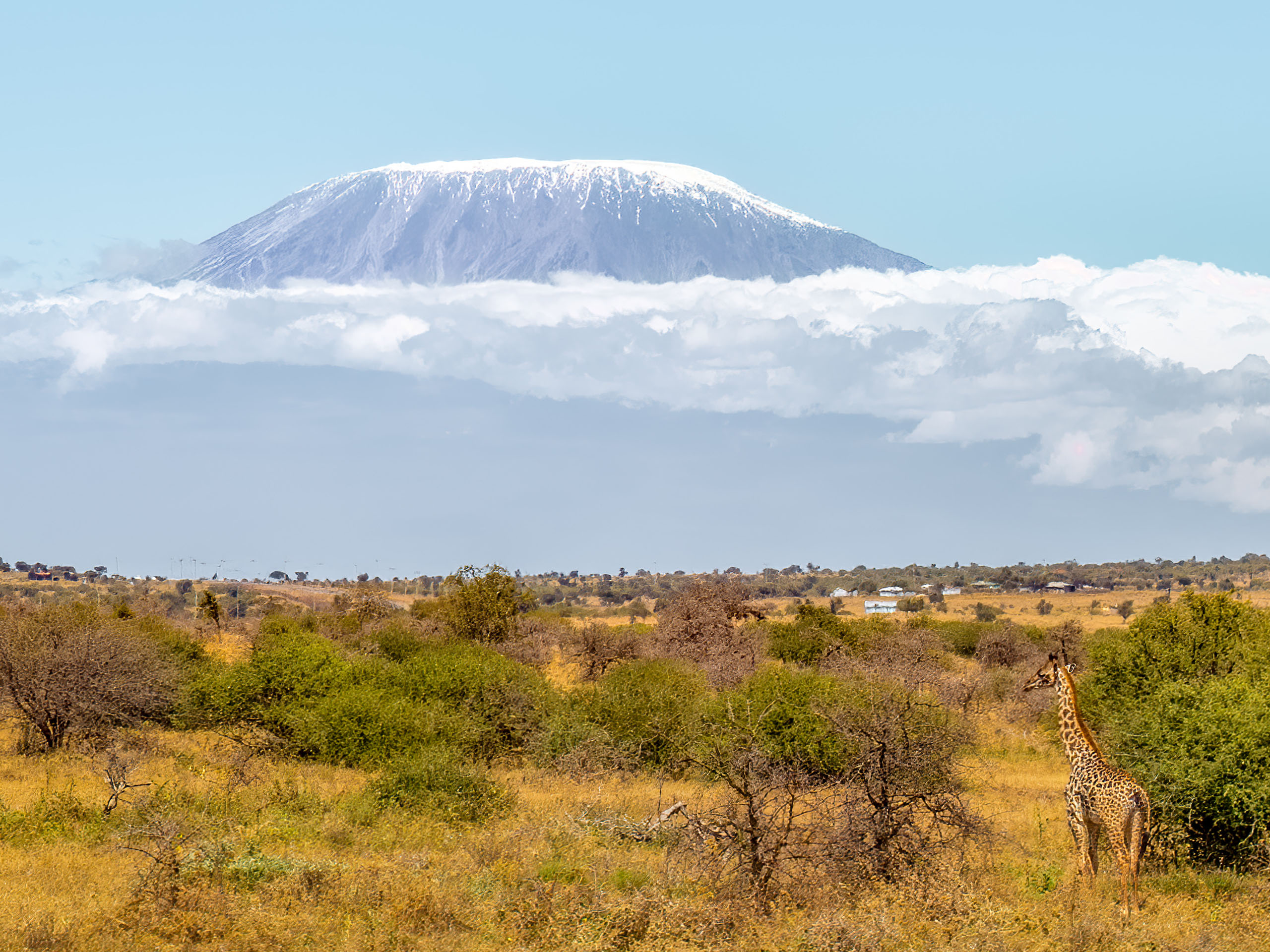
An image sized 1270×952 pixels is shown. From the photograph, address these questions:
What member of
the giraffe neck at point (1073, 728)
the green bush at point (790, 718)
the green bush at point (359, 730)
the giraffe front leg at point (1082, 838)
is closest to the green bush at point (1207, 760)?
the giraffe neck at point (1073, 728)

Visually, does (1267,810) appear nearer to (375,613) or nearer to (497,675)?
(497,675)

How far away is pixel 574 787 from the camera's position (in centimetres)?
2238

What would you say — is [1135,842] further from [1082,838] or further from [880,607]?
[880,607]

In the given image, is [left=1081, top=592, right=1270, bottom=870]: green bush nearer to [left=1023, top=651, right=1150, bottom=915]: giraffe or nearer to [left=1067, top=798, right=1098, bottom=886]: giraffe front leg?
[left=1023, top=651, right=1150, bottom=915]: giraffe

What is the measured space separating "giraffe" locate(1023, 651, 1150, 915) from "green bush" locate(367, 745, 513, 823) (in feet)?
29.6

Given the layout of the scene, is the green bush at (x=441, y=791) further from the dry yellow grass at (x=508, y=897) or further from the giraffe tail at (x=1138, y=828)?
the giraffe tail at (x=1138, y=828)

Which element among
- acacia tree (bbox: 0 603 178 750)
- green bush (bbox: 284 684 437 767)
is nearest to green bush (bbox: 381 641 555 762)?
green bush (bbox: 284 684 437 767)

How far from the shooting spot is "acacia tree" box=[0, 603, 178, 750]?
25.3 meters

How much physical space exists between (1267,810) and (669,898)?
8.29 metres

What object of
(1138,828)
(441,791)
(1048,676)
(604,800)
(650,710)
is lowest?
(604,800)

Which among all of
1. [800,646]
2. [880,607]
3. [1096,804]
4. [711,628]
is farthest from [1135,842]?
[880,607]

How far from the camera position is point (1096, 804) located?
46.1ft

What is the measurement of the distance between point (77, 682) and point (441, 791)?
1125cm

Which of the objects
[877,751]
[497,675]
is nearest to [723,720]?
[497,675]
